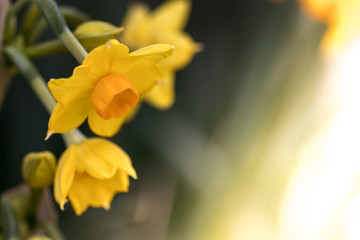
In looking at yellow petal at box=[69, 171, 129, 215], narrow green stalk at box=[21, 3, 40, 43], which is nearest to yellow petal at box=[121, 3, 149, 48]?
narrow green stalk at box=[21, 3, 40, 43]

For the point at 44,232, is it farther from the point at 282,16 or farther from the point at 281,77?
the point at 282,16

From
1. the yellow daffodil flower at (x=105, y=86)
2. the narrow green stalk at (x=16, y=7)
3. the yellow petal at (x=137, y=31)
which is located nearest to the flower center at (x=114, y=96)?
the yellow daffodil flower at (x=105, y=86)

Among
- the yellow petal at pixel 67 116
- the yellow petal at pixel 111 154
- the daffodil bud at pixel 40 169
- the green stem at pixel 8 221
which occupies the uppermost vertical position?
the yellow petal at pixel 67 116

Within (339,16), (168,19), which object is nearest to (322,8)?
Result: (339,16)

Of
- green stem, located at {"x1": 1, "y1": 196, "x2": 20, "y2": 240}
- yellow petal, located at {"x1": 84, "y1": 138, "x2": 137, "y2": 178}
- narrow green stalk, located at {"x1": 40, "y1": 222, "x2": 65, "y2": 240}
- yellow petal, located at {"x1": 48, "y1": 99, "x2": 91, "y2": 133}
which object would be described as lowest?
narrow green stalk, located at {"x1": 40, "y1": 222, "x2": 65, "y2": 240}

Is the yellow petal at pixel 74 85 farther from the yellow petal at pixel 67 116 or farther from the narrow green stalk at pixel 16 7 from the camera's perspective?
the narrow green stalk at pixel 16 7

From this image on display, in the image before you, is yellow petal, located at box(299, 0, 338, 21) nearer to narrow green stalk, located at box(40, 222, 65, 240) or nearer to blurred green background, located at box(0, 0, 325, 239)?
blurred green background, located at box(0, 0, 325, 239)

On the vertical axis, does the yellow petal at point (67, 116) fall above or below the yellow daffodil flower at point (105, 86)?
below

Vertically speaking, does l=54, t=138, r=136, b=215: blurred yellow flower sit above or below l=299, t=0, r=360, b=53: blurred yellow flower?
below
